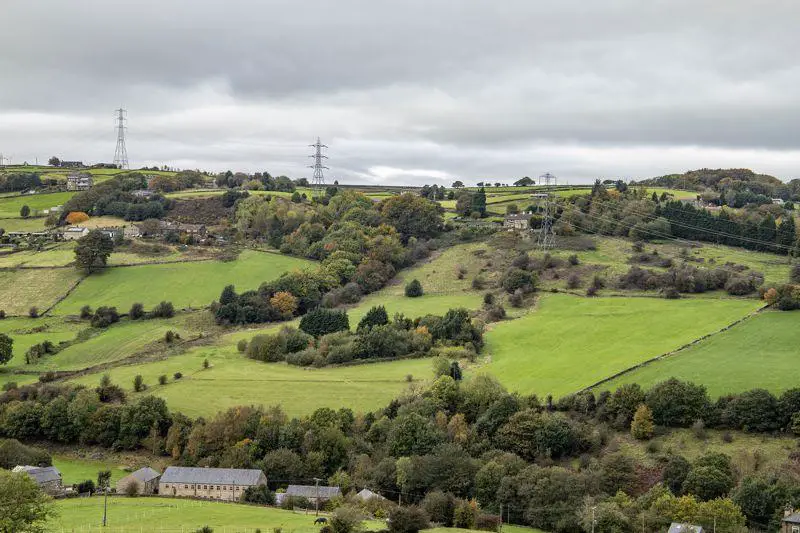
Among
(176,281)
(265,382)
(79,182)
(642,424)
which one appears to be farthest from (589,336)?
(79,182)

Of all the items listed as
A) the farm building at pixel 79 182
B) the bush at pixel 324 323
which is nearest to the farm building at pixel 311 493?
the bush at pixel 324 323

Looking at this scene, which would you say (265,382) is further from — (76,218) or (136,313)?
(76,218)

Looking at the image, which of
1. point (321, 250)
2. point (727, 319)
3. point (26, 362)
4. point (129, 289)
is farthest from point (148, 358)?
point (727, 319)

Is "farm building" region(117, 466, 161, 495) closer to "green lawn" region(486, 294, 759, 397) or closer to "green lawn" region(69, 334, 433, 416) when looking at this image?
"green lawn" region(69, 334, 433, 416)

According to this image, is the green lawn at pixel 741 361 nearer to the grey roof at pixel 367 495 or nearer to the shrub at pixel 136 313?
the grey roof at pixel 367 495

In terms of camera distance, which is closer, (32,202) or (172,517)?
(172,517)

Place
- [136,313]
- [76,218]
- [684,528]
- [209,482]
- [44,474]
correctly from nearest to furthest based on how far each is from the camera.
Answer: [684,528] < [44,474] < [209,482] < [136,313] < [76,218]
